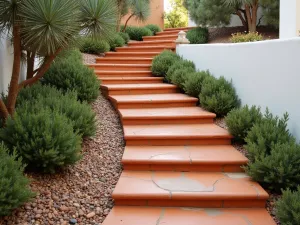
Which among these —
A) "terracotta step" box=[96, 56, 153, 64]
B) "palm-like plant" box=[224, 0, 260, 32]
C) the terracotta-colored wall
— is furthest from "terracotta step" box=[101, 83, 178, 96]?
the terracotta-colored wall

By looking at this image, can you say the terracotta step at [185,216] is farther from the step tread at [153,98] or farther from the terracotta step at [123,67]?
the terracotta step at [123,67]

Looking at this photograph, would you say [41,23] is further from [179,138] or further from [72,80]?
[179,138]

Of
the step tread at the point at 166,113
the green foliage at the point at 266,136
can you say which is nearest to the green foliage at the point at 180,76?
the step tread at the point at 166,113

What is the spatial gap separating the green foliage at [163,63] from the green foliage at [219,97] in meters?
1.99

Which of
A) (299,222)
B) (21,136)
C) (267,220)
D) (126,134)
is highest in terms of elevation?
(21,136)

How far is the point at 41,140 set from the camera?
10.6 ft

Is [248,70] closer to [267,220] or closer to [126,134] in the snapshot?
[126,134]

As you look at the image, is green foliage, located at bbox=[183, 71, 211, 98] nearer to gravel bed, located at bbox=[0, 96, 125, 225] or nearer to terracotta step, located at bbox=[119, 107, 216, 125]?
terracotta step, located at bbox=[119, 107, 216, 125]

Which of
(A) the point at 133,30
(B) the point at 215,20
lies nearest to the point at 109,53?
(A) the point at 133,30

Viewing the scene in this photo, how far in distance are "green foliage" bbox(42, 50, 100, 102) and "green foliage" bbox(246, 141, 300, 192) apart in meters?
2.90

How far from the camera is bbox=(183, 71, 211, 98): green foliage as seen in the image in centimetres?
570

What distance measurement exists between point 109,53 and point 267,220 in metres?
6.98

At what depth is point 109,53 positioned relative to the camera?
30.0 feet

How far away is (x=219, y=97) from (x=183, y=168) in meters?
1.58
